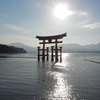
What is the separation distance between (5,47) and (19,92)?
85323 mm

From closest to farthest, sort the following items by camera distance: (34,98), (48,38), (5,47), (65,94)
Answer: (34,98) < (65,94) < (48,38) < (5,47)

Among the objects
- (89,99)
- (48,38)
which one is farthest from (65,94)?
(48,38)

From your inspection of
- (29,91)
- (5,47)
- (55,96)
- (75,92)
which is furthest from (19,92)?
(5,47)

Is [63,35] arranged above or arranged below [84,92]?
above

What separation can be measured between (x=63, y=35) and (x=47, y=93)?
71.1ft

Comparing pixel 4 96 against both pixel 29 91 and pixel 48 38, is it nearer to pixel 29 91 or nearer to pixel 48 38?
pixel 29 91

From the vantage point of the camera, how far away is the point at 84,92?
9.02 metres

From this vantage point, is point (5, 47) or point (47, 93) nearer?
point (47, 93)

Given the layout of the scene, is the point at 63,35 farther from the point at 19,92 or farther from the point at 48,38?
the point at 19,92

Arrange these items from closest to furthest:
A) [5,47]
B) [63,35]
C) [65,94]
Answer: [65,94] → [63,35] → [5,47]

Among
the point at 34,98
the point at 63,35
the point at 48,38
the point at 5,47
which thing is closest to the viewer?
the point at 34,98

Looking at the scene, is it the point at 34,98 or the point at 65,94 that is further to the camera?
the point at 65,94

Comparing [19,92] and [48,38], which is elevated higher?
[48,38]

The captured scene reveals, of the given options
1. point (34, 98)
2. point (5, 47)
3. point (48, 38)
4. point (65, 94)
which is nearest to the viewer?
point (34, 98)
